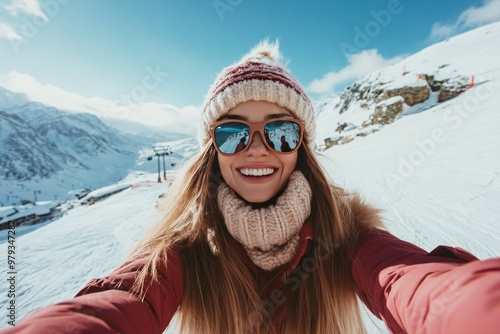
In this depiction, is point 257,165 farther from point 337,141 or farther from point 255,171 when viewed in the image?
point 337,141

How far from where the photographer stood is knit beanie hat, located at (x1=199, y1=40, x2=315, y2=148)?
1.77m

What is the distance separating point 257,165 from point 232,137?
10.0 inches

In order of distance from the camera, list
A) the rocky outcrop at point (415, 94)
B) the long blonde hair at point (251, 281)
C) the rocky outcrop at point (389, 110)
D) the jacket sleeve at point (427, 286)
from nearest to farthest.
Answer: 1. the jacket sleeve at point (427, 286)
2. the long blonde hair at point (251, 281)
3. the rocky outcrop at point (415, 94)
4. the rocky outcrop at point (389, 110)

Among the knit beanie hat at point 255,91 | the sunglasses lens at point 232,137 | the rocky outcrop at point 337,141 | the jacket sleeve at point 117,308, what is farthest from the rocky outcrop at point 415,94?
the jacket sleeve at point 117,308

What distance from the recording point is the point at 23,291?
331 cm

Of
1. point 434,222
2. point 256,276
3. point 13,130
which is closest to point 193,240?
point 256,276

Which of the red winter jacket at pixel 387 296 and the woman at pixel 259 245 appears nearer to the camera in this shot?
the red winter jacket at pixel 387 296

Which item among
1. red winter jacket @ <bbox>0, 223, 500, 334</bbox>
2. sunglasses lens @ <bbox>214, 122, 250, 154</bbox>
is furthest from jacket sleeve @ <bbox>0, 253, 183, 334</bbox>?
sunglasses lens @ <bbox>214, 122, 250, 154</bbox>

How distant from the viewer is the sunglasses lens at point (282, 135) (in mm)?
1686

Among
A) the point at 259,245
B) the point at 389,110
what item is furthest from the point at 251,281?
the point at 389,110

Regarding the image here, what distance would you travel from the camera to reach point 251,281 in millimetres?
1597

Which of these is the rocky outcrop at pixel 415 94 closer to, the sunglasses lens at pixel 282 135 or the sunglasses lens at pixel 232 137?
the sunglasses lens at pixel 282 135

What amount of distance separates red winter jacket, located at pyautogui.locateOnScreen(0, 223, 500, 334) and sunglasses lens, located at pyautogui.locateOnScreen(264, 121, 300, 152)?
691 mm

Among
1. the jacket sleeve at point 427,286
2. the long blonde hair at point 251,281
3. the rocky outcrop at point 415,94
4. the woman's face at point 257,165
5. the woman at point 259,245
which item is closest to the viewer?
the jacket sleeve at point 427,286
